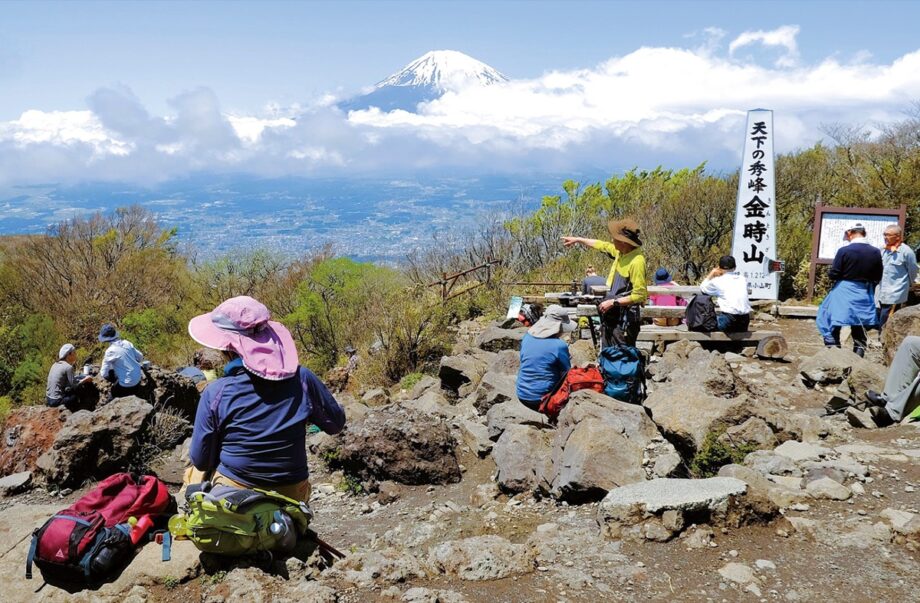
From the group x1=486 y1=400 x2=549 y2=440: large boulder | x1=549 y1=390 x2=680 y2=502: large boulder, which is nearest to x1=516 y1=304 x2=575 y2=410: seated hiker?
x1=486 y1=400 x2=549 y2=440: large boulder

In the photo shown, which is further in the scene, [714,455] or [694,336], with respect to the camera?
[694,336]

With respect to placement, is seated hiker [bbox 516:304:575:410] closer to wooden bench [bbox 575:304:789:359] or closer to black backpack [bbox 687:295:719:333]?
wooden bench [bbox 575:304:789:359]

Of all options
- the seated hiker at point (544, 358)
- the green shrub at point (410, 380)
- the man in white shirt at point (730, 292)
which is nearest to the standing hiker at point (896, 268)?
the man in white shirt at point (730, 292)

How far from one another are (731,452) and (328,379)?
9.00 m

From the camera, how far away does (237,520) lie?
354cm

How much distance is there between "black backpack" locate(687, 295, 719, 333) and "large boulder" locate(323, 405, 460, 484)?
4.74m

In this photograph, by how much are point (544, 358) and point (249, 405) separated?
3.62 metres

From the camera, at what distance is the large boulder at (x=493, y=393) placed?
7.73 m

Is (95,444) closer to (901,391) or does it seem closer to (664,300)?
(664,300)

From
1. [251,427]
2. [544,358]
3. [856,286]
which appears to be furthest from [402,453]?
[856,286]

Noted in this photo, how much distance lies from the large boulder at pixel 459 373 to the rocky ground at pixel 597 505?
1537mm

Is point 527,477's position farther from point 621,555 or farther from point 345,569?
point 345,569

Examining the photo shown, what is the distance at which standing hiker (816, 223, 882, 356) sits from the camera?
827cm

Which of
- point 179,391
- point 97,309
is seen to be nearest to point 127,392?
point 179,391
